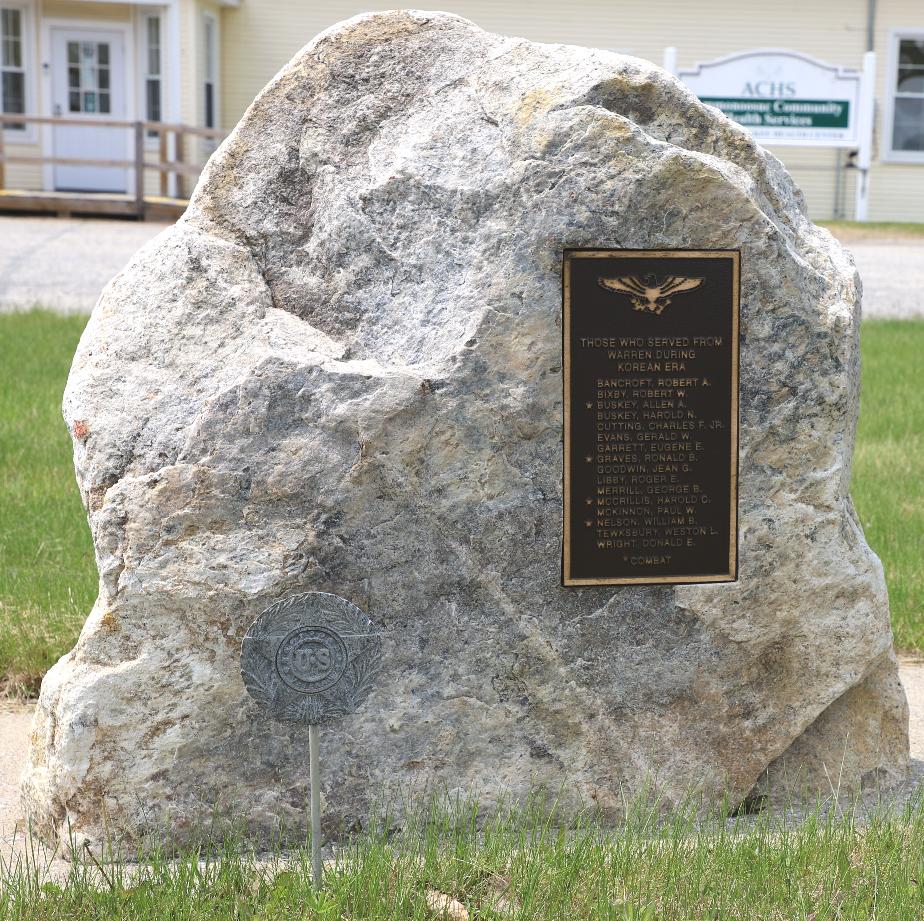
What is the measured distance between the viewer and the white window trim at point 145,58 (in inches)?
787

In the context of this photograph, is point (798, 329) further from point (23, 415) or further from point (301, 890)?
point (23, 415)

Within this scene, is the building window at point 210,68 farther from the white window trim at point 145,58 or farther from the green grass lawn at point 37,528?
the green grass lawn at point 37,528

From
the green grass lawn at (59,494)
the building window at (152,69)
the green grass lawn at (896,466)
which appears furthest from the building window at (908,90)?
the green grass lawn at (59,494)

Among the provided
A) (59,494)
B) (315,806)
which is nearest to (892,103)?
(59,494)

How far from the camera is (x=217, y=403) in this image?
339cm

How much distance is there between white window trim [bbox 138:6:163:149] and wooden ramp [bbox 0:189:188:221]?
78.4 inches

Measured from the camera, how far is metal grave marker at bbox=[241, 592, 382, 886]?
3072 mm

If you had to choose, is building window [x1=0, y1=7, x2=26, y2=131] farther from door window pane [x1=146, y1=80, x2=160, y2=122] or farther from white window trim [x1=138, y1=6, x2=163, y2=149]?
door window pane [x1=146, y1=80, x2=160, y2=122]

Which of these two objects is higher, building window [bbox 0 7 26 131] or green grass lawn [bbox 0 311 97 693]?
building window [bbox 0 7 26 131]

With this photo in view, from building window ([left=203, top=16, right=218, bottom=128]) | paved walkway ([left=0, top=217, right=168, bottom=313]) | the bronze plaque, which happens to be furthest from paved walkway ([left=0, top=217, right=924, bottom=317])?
the bronze plaque

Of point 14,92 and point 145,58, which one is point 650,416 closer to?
point 145,58

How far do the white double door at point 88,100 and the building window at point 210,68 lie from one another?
1.31m

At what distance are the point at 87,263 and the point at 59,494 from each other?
320 inches

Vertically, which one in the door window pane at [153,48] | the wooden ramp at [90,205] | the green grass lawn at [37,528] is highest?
the door window pane at [153,48]
